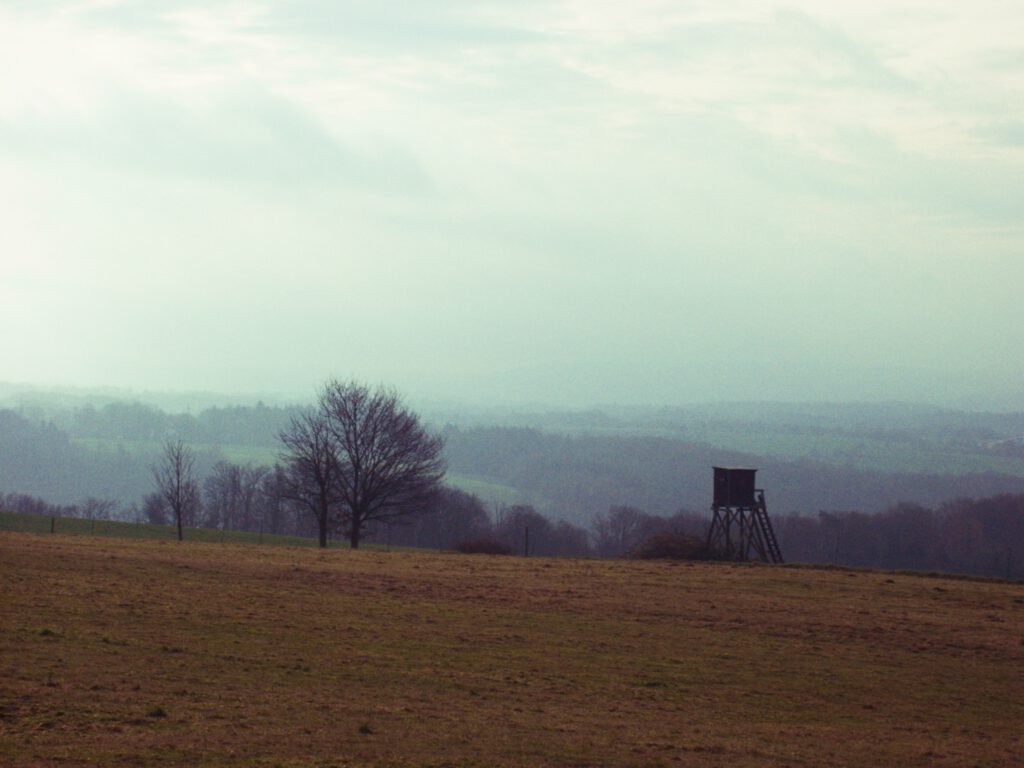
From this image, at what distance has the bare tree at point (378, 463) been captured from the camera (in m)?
60.4

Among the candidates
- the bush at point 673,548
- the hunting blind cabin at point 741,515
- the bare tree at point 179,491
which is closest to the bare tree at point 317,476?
the bare tree at point 179,491

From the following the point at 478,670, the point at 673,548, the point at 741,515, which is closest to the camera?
the point at 478,670

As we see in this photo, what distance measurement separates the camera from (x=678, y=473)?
197 m

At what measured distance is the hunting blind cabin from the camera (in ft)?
178

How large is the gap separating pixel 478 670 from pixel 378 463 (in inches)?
1655

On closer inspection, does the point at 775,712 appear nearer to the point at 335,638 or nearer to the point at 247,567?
the point at 335,638

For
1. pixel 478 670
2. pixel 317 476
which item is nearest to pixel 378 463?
pixel 317 476

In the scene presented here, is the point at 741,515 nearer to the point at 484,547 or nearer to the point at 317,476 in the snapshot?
the point at 484,547

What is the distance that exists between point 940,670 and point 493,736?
12912 mm

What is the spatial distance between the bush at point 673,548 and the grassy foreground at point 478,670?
14.6 m

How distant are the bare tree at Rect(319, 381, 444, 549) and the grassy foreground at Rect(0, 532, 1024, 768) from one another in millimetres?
25064

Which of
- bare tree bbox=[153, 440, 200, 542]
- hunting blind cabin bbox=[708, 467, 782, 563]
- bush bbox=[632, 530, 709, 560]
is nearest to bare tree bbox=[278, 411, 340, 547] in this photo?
bare tree bbox=[153, 440, 200, 542]

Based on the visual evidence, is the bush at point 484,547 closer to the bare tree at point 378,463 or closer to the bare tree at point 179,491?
the bare tree at point 378,463

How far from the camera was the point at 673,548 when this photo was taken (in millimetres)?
50250
